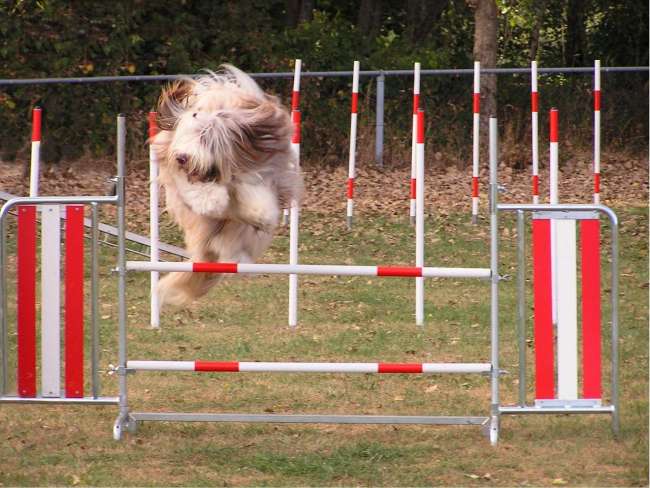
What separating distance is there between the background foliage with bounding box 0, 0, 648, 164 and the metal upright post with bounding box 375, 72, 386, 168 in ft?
1.00

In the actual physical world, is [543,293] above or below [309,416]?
above

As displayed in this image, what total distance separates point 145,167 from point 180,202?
8.32 meters

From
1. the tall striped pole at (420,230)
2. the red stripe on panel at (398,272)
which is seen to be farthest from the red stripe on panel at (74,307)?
the tall striped pole at (420,230)

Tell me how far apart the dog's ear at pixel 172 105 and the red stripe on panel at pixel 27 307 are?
31.3 inches

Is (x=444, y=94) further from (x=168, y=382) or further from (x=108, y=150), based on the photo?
(x=168, y=382)

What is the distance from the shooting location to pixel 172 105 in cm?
559

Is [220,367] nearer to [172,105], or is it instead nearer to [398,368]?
[398,368]

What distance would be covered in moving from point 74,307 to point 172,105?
113 centimetres

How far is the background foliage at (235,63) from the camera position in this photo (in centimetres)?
1371

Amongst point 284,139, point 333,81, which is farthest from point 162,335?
point 333,81

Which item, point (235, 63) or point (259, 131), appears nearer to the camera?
point (259, 131)

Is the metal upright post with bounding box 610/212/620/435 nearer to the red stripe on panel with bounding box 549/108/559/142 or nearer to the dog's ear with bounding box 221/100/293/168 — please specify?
the dog's ear with bounding box 221/100/293/168

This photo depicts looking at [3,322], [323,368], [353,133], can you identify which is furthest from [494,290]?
[353,133]

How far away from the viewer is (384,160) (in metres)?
13.5
